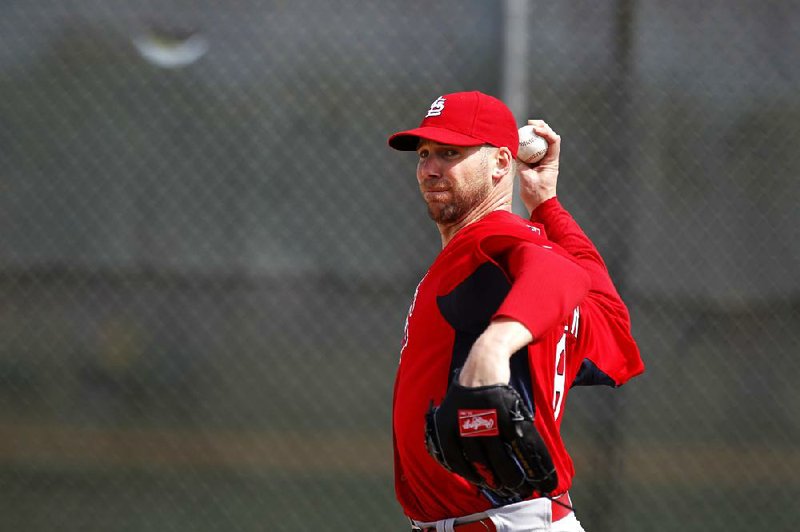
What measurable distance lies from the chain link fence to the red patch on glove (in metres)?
2.34

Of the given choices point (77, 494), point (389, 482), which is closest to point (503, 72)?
point (389, 482)

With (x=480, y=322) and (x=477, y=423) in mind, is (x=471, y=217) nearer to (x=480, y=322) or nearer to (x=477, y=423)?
(x=480, y=322)

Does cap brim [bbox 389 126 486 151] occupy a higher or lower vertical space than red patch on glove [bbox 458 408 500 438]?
higher

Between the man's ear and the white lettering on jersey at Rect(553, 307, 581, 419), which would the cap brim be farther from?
the white lettering on jersey at Rect(553, 307, 581, 419)

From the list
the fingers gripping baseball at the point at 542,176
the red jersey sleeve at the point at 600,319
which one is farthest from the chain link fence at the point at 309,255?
the red jersey sleeve at the point at 600,319

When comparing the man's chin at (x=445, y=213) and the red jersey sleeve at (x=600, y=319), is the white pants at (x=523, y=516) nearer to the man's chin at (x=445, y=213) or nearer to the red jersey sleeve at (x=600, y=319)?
the red jersey sleeve at (x=600, y=319)

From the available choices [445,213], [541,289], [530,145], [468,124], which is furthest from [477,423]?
[530,145]

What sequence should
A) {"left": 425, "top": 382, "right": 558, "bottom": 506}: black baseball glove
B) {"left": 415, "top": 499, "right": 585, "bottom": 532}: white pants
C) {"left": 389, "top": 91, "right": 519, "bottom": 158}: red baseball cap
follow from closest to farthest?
1. {"left": 425, "top": 382, "right": 558, "bottom": 506}: black baseball glove
2. {"left": 415, "top": 499, "right": 585, "bottom": 532}: white pants
3. {"left": 389, "top": 91, "right": 519, "bottom": 158}: red baseball cap

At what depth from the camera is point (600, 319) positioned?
7.82 ft

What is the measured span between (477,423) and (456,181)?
0.72m

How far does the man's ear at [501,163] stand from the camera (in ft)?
7.45

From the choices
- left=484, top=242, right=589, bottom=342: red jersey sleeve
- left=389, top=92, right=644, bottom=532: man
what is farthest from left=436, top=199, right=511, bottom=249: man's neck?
left=484, top=242, right=589, bottom=342: red jersey sleeve

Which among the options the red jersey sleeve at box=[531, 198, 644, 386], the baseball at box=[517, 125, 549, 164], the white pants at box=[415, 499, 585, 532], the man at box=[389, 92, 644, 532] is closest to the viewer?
the man at box=[389, 92, 644, 532]

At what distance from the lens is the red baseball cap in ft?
7.25
